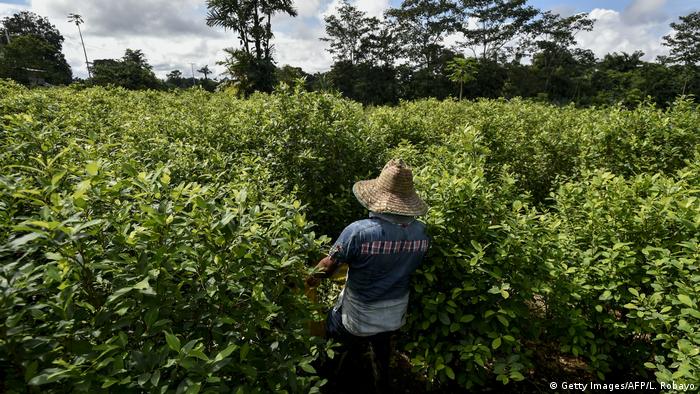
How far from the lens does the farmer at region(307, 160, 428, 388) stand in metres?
2.29

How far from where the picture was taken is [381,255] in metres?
2.31

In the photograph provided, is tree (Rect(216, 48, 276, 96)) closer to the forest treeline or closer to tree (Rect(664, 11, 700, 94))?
the forest treeline

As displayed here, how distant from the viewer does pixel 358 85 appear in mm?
31312

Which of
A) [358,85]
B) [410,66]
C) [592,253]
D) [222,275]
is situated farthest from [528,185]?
[410,66]

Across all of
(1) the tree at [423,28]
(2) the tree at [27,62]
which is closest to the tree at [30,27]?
(2) the tree at [27,62]

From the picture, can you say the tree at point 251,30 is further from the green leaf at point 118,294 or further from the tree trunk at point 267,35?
the green leaf at point 118,294

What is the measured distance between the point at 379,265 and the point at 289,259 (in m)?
0.79

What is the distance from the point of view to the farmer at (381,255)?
2295 millimetres

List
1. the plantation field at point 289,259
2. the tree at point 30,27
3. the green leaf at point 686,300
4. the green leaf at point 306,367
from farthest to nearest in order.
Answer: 1. the tree at point 30,27
2. the green leaf at point 686,300
3. the green leaf at point 306,367
4. the plantation field at point 289,259

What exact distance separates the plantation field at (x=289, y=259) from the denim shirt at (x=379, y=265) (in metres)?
0.15

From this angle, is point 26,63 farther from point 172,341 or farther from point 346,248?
point 172,341

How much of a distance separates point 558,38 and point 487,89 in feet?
30.7

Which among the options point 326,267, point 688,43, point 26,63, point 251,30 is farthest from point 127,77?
point 688,43

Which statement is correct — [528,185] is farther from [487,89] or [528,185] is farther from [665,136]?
[487,89]
